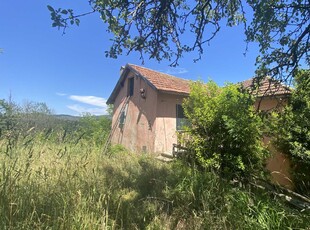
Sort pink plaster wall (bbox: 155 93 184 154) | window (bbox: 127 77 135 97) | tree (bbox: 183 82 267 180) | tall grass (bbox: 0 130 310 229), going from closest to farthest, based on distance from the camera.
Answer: tall grass (bbox: 0 130 310 229), tree (bbox: 183 82 267 180), pink plaster wall (bbox: 155 93 184 154), window (bbox: 127 77 135 97)

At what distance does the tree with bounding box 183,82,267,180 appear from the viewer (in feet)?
17.3

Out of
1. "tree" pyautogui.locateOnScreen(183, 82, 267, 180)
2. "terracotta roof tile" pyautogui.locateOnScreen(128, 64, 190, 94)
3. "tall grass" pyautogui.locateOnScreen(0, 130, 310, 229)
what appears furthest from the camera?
"terracotta roof tile" pyautogui.locateOnScreen(128, 64, 190, 94)

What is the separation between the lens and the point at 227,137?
5.51 meters

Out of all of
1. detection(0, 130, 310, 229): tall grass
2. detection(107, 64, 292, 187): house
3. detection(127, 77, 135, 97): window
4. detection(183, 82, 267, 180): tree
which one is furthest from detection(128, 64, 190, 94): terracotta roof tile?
detection(0, 130, 310, 229): tall grass

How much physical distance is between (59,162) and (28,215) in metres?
1.45

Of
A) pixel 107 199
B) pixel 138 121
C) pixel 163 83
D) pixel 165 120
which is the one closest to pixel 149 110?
pixel 165 120

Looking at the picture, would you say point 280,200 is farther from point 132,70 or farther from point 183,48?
point 132,70

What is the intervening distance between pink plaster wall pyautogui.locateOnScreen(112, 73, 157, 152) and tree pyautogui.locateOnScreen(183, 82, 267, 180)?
696 centimetres

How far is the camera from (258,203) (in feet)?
11.0

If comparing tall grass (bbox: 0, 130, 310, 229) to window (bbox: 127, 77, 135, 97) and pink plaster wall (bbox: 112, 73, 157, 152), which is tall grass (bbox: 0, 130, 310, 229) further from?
window (bbox: 127, 77, 135, 97)

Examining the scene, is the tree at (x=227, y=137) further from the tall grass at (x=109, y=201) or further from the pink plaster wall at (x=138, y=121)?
the pink plaster wall at (x=138, y=121)

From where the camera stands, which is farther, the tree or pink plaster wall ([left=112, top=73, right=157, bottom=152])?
pink plaster wall ([left=112, top=73, right=157, bottom=152])

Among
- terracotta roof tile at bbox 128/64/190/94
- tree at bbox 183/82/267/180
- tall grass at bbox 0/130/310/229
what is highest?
terracotta roof tile at bbox 128/64/190/94

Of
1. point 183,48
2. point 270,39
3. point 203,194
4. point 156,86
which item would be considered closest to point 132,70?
point 156,86
